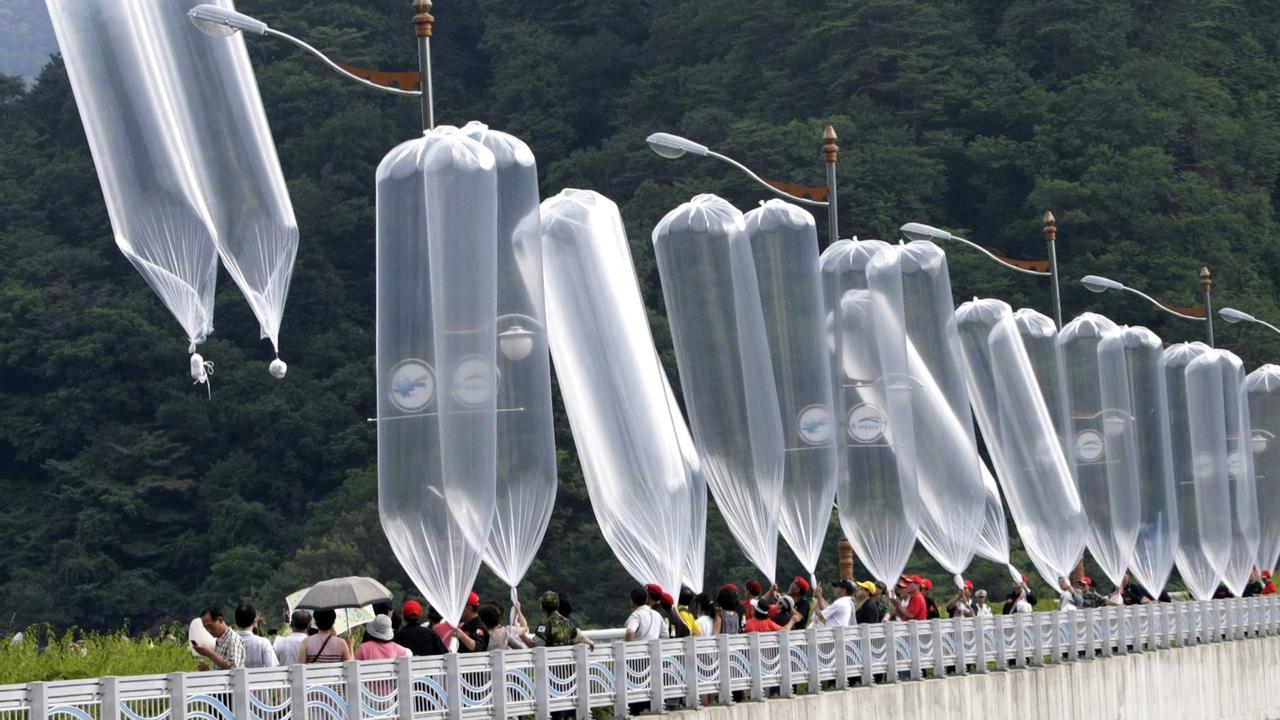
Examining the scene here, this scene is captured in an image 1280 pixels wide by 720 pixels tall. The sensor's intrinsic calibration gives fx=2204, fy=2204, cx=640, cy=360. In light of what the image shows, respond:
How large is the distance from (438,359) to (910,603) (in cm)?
905

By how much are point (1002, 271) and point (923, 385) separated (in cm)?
5379

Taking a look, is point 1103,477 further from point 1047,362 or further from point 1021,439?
point 1021,439

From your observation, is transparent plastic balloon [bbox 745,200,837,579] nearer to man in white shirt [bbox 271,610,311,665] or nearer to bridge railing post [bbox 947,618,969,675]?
bridge railing post [bbox 947,618,969,675]

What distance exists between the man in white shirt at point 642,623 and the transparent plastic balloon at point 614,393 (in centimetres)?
88

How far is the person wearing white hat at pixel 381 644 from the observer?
50.2 feet

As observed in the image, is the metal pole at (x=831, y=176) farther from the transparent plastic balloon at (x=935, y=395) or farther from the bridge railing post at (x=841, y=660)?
the bridge railing post at (x=841, y=660)

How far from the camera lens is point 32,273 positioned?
275ft

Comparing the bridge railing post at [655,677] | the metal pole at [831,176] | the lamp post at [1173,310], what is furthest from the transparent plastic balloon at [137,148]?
the lamp post at [1173,310]

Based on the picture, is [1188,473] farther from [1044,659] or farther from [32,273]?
[32,273]

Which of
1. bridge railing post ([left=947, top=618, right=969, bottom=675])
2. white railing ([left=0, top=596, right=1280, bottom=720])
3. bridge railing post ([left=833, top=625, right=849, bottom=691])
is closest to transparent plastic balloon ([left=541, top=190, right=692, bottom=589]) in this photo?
white railing ([left=0, top=596, right=1280, bottom=720])

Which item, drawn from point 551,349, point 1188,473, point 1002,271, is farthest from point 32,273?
point 551,349

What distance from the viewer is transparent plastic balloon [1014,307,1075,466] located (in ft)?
93.8

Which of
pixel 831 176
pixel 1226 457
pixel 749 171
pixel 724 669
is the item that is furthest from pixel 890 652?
pixel 1226 457

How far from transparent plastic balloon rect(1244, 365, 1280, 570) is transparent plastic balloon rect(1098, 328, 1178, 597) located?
3.88 m
